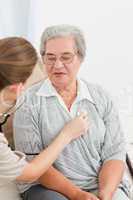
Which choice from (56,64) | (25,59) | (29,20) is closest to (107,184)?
(56,64)

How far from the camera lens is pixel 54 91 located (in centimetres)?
173

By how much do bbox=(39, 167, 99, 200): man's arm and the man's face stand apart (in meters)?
0.38

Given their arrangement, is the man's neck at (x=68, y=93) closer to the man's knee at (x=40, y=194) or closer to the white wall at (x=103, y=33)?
the man's knee at (x=40, y=194)

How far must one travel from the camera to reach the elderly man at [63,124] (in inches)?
64.5

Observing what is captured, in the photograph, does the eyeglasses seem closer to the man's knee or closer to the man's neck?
the man's neck

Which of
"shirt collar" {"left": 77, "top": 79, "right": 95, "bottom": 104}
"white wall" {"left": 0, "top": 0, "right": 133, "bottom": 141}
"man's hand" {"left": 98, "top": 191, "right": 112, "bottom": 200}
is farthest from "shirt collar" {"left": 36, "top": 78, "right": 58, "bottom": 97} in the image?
"white wall" {"left": 0, "top": 0, "right": 133, "bottom": 141}

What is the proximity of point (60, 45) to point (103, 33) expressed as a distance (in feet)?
3.42

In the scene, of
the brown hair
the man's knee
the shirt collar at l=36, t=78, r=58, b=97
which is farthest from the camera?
the shirt collar at l=36, t=78, r=58, b=97

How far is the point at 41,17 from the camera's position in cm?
253

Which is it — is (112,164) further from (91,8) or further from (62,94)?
(91,8)

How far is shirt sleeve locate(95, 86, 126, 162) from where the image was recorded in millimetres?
Answer: 1781

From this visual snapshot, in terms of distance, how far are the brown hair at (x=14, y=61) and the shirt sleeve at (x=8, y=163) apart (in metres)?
0.20

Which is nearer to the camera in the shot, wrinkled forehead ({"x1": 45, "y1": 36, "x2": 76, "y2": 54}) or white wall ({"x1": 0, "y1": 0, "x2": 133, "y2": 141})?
wrinkled forehead ({"x1": 45, "y1": 36, "x2": 76, "y2": 54})

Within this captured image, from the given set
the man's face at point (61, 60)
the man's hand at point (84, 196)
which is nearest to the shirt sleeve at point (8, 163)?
the man's hand at point (84, 196)
